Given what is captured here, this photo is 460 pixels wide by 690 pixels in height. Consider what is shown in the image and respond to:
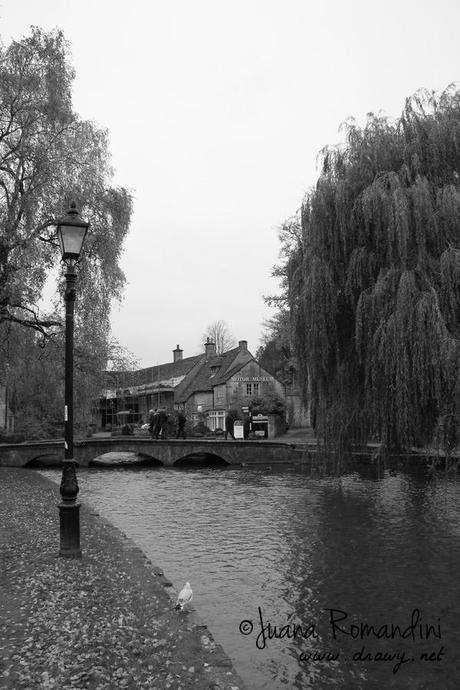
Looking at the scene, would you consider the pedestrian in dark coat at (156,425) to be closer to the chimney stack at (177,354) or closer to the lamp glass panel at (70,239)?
the lamp glass panel at (70,239)

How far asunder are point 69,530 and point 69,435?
1490mm

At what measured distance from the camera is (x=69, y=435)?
31.3 feet

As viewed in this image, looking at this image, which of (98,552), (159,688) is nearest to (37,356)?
(98,552)

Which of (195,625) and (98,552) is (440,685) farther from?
(98,552)

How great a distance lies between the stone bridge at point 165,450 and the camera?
3322 centimetres

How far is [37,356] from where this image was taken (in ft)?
69.7

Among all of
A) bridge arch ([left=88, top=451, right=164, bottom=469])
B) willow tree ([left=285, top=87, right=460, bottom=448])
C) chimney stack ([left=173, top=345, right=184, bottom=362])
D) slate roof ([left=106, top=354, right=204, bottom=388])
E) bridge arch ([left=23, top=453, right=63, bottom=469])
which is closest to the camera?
willow tree ([left=285, top=87, right=460, bottom=448])

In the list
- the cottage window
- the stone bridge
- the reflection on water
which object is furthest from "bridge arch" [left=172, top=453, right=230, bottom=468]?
the reflection on water

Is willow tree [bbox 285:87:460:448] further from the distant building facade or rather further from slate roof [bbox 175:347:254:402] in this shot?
slate roof [bbox 175:347:254:402]

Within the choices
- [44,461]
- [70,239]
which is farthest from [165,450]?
[70,239]

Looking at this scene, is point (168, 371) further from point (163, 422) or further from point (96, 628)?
point (96, 628)

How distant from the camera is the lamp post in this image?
915 cm

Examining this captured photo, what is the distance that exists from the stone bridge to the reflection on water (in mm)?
10694

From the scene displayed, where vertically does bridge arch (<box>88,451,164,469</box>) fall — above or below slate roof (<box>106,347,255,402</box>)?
below
